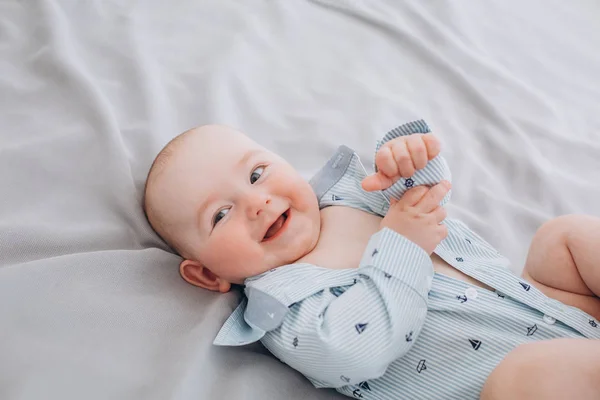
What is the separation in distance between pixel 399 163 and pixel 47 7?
1.01 meters

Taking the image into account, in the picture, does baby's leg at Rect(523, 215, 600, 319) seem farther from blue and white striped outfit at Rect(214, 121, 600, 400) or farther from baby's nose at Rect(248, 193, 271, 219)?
baby's nose at Rect(248, 193, 271, 219)

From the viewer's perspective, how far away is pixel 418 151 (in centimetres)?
85

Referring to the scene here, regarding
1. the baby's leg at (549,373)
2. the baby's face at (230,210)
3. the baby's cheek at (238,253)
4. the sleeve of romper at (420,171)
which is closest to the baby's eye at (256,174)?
the baby's face at (230,210)

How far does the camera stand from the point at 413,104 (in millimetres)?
1426

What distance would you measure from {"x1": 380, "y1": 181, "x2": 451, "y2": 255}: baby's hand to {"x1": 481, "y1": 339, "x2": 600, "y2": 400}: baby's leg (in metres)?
0.21

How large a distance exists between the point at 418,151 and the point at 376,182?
0.08m

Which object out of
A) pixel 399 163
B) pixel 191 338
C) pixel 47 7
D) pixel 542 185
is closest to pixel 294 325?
pixel 191 338

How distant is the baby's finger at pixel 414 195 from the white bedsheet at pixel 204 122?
0.98 feet

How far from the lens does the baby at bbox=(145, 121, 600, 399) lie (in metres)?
0.87

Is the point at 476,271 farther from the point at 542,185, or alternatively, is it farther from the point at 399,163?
the point at 542,185

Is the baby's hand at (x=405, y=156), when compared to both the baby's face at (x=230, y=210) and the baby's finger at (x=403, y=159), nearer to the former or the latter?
the baby's finger at (x=403, y=159)

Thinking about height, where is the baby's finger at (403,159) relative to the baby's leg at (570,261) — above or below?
above

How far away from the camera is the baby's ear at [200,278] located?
1009 millimetres

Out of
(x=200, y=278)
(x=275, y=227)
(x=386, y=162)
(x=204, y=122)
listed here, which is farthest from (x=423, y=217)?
(x=204, y=122)
